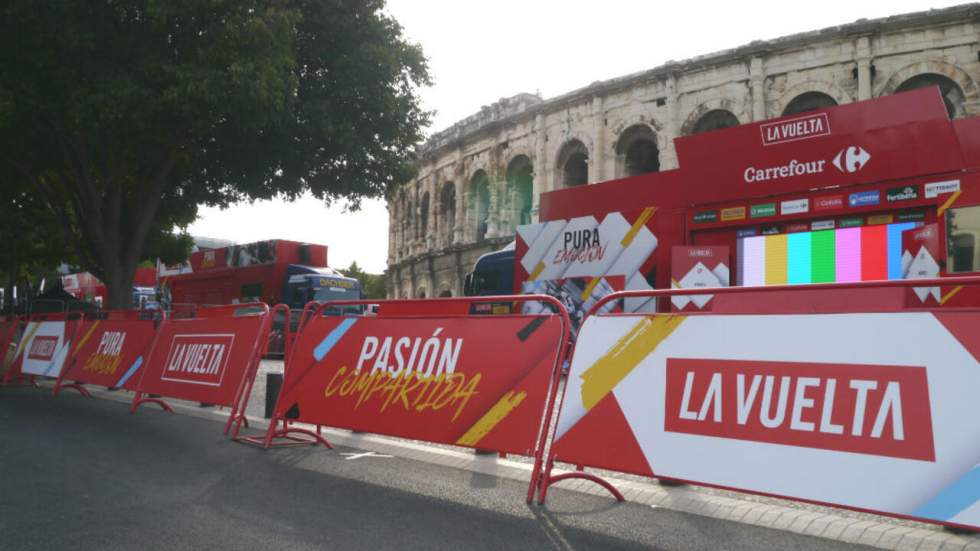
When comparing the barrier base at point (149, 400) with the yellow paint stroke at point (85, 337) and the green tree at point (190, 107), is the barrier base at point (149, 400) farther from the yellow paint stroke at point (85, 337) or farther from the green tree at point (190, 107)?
the green tree at point (190, 107)

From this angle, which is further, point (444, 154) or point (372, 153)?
point (444, 154)

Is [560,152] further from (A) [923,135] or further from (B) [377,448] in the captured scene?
(B) [377,448]

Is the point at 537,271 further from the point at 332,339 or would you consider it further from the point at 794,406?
the point at 794,406

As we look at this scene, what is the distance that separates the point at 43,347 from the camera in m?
12.4

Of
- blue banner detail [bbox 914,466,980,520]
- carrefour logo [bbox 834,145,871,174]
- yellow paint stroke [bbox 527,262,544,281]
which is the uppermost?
carrefour logo [bbox 834,145,871,174]

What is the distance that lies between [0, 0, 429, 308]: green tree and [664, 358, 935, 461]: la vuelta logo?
11387 millimetres

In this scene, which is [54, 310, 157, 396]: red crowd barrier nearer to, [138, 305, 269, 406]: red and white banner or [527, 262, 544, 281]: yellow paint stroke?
[138, 305, 269, 406]: red and white banner

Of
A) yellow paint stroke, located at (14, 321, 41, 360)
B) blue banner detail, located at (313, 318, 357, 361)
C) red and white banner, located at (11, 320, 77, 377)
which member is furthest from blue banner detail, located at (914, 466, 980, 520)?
yellow paint stroke, located at (14, 321, 41, 360)

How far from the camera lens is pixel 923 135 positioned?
9867 mm

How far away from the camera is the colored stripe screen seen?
391 inches

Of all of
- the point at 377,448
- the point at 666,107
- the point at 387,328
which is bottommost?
the point at 377,448

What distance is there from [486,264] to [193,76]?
804cm

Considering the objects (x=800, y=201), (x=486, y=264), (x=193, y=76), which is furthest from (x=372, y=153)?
(x=800, y=201)

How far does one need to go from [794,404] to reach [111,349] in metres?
9.49
